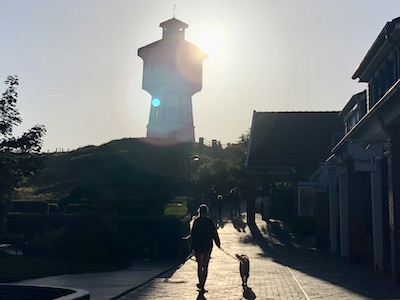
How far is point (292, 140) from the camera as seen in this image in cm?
4341

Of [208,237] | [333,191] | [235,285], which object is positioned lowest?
[235,285]

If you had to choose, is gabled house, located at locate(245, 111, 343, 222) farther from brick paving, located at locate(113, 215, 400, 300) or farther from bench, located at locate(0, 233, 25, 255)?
bench, located at locate(0, 233, 25, 255)

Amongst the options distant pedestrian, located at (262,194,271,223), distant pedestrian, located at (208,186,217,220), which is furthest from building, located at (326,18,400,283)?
distant pedestrian, located at (262,194,271,223)

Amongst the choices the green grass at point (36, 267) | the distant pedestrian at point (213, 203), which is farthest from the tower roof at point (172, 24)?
the green grass at point (36, 267)

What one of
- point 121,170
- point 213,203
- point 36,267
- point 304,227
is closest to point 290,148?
point 213,203

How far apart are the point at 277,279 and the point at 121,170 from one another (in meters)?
56.1

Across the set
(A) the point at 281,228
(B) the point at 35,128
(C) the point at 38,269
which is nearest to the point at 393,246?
(C) the point at 38,269

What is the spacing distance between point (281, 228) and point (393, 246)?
843 inches

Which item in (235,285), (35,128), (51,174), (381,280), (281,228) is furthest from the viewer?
(51,174)

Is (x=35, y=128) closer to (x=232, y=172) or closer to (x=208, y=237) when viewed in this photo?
(x=208, y=237)

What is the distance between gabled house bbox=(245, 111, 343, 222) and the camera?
3991 cm

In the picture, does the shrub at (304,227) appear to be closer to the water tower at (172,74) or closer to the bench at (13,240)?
the bench at (13,240)

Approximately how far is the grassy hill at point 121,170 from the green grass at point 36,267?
38091 millimetres

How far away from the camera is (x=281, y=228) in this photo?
3747 centimetres
